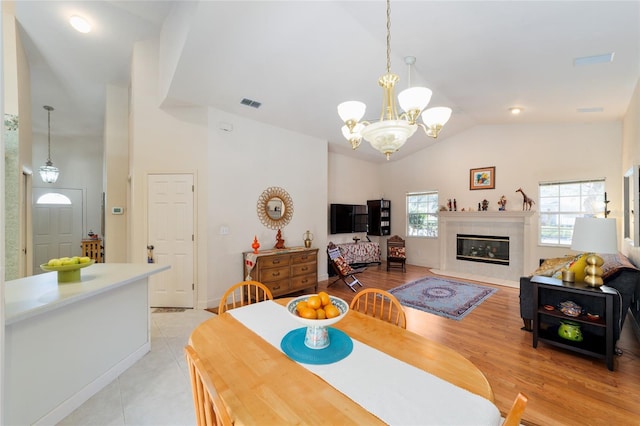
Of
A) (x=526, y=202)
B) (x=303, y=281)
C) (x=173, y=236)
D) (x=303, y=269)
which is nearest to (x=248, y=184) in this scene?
(x=173, y=236)

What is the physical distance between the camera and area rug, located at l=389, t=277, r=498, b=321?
12.6ft

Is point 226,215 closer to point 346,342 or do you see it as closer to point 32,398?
point 32,398

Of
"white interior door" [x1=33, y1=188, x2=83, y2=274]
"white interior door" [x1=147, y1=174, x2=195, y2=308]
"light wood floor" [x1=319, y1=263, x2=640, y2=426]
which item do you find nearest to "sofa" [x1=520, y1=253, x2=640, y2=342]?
"light wood floor" [x1=319, y1=263, x2=640, y2=426]

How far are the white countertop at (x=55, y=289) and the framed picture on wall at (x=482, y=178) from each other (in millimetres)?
6252

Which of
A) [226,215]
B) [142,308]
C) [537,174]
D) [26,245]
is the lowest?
[142,308]

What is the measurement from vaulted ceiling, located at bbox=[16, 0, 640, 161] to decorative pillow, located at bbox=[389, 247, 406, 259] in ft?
10.5

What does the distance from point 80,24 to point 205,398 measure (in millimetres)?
4464

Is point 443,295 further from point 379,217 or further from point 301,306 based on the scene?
point 301,306

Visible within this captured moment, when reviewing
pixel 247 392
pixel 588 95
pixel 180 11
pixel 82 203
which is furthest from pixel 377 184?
pixel 82 203

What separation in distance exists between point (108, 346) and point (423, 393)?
2522 mm

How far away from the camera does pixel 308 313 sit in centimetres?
130

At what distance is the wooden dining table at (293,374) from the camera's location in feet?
3.09

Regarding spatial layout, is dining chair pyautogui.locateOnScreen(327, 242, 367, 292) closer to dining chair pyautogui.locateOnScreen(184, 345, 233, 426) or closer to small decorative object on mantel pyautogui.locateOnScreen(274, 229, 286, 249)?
small decorative object on mantel pyautogui.locateOnScreen(274, 229, 286, 249)

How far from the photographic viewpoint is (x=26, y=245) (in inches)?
152
